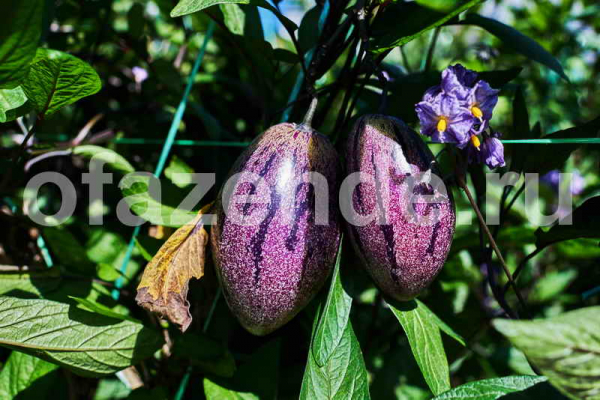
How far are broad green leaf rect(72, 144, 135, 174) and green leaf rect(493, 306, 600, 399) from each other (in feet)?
1.87

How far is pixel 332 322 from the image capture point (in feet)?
1.87

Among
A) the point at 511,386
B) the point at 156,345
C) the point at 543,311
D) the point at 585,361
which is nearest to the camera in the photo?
the point at 585,361

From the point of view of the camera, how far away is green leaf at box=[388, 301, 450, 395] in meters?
0.59

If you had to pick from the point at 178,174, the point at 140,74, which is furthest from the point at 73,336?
the point at 140,74

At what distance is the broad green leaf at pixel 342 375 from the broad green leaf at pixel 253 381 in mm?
155

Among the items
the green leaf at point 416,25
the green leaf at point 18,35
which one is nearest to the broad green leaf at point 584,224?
the green leaf at point 416,25

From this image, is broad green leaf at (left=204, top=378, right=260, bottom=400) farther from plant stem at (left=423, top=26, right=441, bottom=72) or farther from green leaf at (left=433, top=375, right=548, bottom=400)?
plant stem at (left=423, top=26, right=441, bottom=72)

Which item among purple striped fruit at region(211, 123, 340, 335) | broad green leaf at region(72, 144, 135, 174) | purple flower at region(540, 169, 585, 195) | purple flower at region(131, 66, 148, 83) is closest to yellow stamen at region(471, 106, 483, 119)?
purple striped fruit at region(211, 123, 340, 335)

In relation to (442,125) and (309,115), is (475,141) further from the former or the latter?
(309,115)

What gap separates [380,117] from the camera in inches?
23.5

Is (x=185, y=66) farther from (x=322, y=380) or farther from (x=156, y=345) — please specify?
(x=322, y=380)

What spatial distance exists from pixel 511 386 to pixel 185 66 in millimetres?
1148

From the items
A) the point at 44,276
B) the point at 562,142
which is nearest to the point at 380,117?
the point at 562,142

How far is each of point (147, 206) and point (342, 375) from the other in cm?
31
